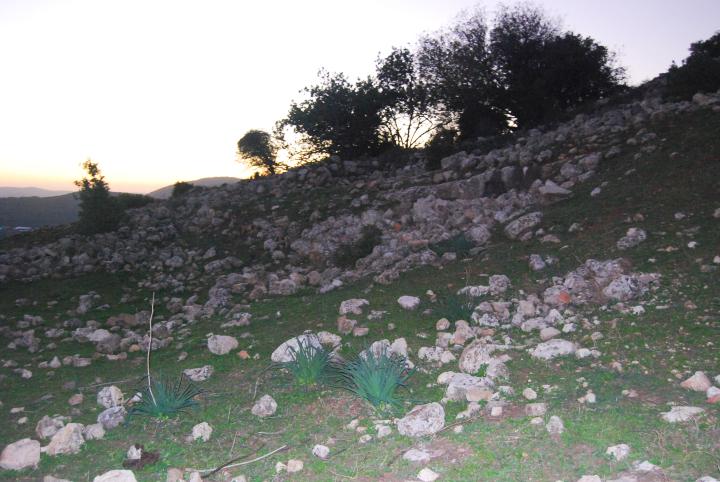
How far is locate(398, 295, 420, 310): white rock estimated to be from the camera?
21.9ft

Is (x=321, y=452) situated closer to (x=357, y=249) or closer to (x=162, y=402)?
(x=162, y=402)

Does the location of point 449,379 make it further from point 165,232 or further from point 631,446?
point 165,232

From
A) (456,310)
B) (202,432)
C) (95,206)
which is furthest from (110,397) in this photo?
(95,206)

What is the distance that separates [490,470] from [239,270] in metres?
7.76

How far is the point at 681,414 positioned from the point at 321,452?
2.33 m

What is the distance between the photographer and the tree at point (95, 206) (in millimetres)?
13820

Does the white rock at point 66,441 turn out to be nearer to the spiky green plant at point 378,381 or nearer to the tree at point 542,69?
the spiky green plant at point 378,381

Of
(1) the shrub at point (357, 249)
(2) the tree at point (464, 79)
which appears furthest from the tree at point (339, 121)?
(1) the shrub at point (357, 249)

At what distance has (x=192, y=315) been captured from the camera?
7.93 metres

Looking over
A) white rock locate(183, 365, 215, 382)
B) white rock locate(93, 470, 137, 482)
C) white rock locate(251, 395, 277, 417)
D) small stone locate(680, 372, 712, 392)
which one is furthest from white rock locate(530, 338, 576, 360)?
white rock locate(93, 470, 137, 482)

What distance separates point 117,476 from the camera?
3.72 metres

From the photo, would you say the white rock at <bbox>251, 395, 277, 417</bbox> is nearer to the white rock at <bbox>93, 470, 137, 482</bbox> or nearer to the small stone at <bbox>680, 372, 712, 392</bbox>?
the white rock at <bbox>93, 470, 137, 482</bbox>

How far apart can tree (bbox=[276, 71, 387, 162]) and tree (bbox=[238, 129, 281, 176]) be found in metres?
2.35

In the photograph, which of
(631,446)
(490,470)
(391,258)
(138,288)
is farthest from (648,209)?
(138,288)
